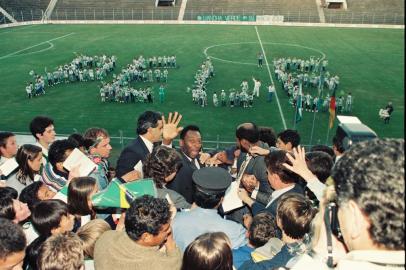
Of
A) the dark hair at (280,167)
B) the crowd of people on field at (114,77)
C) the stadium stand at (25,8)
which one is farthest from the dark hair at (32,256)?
the stadium stand at (25,8)

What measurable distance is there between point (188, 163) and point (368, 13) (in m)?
57.2

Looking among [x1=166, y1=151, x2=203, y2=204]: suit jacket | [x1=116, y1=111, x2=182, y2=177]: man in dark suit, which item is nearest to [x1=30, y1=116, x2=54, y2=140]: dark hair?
[x1=116, y1=111, x2=182, y2=177]: man in dark suit

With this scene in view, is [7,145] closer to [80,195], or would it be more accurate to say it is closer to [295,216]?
[80,195]

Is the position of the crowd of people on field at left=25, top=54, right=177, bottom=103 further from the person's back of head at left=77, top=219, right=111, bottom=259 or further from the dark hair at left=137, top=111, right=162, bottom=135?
the person's back of head at left=77, top=219, right=111, bottom=259

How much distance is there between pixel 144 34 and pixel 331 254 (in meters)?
47.1

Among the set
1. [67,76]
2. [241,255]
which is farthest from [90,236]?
[67,76]

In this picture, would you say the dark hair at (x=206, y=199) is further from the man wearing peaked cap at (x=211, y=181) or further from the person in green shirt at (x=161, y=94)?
the person in green shirt at (x=161, y=94)

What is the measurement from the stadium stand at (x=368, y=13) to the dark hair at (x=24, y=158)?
5554cm

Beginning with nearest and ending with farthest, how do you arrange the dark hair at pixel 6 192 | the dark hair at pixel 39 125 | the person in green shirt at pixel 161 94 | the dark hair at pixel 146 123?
the dark hair at pixel 6 192 → the dark hair at pixel 146 123 → the dark hair at pixel 39 125 → the person in green shirt at pixel 161 94

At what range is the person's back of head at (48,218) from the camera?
422 centimetres

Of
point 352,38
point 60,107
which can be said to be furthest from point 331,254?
point 352,38

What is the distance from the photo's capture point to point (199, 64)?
102ft

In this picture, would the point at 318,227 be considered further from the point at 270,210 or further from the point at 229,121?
the point at 229,121

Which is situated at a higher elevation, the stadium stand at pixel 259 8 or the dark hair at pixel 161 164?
the stadium stand at pixel 259 8
